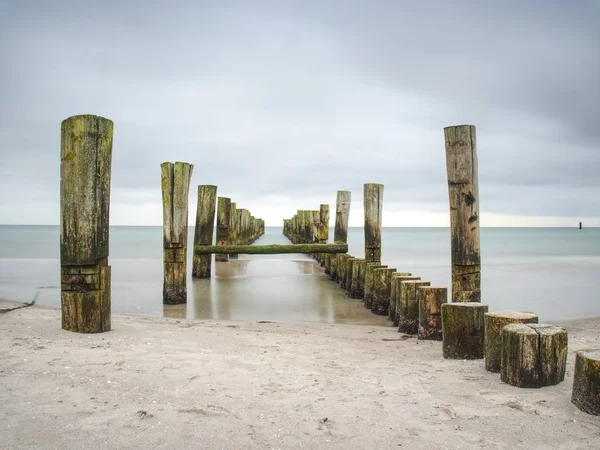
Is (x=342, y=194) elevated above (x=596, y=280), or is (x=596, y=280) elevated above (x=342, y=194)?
(x=342, y=194)

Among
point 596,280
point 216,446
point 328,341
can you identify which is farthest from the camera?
point 596,280

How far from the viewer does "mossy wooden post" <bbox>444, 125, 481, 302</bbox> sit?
5949 mm

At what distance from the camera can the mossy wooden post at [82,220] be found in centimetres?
442

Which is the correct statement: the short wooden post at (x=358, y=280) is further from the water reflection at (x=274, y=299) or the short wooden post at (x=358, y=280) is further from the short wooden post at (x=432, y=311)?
the short wooden post at (x=432, y=311)

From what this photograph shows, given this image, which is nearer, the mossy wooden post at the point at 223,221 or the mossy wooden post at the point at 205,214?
the mossy wooden post at the point at 205,214

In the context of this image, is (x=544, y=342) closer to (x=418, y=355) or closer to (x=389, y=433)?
(x=389, y=433)

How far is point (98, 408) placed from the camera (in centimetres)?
268

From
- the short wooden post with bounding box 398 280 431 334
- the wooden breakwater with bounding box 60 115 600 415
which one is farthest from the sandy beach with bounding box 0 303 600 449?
the short wooden post with bounding box 398 280 431 334

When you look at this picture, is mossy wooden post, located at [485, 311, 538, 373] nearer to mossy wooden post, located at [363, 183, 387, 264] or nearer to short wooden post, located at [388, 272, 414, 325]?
short wooden post, located at [388, 272, 414, 325]

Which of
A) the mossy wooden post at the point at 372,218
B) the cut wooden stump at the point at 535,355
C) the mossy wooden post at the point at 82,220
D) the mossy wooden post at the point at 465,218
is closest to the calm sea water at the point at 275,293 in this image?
the mossy wooden post at the point at 372,218

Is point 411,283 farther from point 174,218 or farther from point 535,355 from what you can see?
point 174,218

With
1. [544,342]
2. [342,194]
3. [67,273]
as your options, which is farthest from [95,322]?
[342,194]

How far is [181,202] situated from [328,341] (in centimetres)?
432

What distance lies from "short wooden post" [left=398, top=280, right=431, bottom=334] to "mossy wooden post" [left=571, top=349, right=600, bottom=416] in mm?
3297
